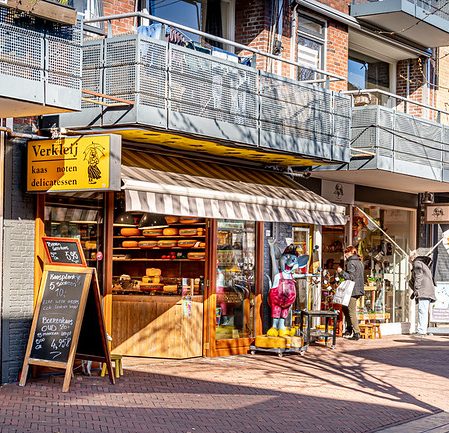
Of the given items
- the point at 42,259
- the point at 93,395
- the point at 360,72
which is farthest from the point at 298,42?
the point at 93,395

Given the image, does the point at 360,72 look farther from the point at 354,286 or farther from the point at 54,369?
the point at 54,369

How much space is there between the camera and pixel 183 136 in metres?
14.0

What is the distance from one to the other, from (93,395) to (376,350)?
25.4 feet

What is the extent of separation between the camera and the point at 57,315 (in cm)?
1236

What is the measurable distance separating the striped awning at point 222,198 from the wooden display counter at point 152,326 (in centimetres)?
195

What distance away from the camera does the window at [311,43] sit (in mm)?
19172

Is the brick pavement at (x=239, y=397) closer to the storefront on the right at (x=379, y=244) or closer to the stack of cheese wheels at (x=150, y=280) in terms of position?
the stack of cheese wheels at (x=150, y=280)

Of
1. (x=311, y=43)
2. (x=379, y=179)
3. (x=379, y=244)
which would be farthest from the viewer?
(x=379, y=244)

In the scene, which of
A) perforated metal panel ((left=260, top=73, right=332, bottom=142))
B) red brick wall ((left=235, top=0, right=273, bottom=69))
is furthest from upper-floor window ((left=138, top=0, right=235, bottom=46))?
perforated metal panel ((left=260, top=73, right=332, bottom=142))

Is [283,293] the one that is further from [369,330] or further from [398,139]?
[398,139]

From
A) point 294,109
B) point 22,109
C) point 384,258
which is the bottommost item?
point 384,258

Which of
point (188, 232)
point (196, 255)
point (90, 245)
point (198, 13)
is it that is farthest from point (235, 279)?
point (198, 13)

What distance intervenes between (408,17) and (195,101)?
8.37m

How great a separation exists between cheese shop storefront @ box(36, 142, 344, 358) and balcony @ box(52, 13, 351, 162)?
63 centimetres
